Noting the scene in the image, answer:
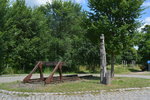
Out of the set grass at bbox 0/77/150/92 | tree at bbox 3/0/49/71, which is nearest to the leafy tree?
tree at bbox 3/0/49/71

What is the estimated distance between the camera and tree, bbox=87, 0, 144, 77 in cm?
1361

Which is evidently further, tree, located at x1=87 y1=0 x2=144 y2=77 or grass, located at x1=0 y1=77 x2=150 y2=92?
tree, located at x1=87 y1=0 x2=144 y2=77

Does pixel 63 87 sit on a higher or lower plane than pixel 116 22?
lower

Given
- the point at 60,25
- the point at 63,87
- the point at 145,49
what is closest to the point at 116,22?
the point at 63,87

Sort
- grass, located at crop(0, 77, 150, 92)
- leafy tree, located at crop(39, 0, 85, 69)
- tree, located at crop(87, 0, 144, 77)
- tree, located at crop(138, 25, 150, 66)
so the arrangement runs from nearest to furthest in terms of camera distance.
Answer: grass, located at crop(0, 77, 150, 92) < tree, located at crop(87, 0, 144, 77) < leafy tree, located at crop(39, 0, 85, 69) < tree, located at crop(138, 25, 150, 66)

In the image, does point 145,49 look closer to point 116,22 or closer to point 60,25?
point 60,25

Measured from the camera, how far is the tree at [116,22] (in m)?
13.6

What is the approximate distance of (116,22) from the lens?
1420cm

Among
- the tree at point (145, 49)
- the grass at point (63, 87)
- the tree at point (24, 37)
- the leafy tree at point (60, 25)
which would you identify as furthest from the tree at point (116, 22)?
the tree at point (145, 49)

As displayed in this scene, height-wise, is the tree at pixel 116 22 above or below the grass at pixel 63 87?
above

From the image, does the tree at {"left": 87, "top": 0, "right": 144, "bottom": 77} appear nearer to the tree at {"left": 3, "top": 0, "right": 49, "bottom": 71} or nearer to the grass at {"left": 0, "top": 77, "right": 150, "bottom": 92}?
the grass at {"left": 0, "top": 77, "right": 150, "bottom": 92}

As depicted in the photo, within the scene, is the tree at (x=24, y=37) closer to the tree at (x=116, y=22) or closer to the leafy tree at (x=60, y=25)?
the leafy tree at (x=60, y=25)

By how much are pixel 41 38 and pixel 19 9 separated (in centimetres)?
457

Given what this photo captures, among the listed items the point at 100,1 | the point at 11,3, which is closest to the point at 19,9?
the point at 11,3
